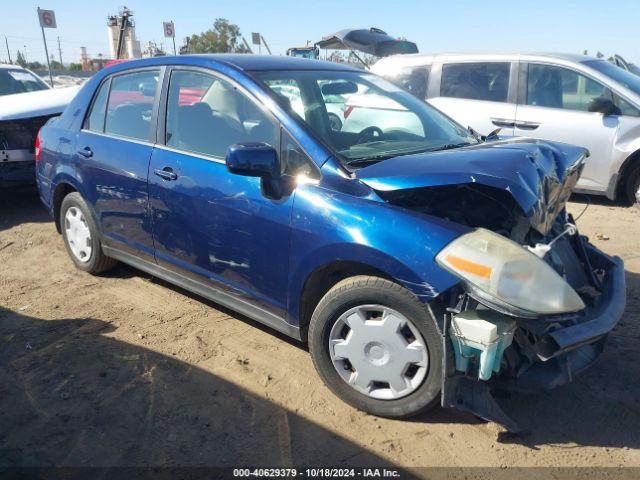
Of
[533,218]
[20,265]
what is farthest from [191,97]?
[20,265]

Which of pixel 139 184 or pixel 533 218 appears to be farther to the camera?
pixel 139 184

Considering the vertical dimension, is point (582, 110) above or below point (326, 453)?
above

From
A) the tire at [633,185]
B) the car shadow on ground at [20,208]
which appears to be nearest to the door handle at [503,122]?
the tire at [633,185]

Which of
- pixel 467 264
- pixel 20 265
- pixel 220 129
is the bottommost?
pixel 20 265

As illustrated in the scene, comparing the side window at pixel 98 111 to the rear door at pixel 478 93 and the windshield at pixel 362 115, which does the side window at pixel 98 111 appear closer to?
the windshield at pixel 362 115

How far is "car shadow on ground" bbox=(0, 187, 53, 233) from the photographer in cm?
652

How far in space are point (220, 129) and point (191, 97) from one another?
1.41ft

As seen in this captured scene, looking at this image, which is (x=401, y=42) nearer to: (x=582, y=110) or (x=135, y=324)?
(x=582, y=110)

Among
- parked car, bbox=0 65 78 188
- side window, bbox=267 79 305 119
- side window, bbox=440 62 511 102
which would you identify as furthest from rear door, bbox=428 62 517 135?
parked car, bbox=0 65 78 188

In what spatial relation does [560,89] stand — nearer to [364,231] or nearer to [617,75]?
[617,75]

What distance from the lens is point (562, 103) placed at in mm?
6531

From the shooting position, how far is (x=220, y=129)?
133 inches

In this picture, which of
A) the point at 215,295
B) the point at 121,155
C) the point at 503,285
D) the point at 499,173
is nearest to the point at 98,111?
the point at 121,155

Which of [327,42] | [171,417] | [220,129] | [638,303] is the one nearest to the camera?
[171,417]
